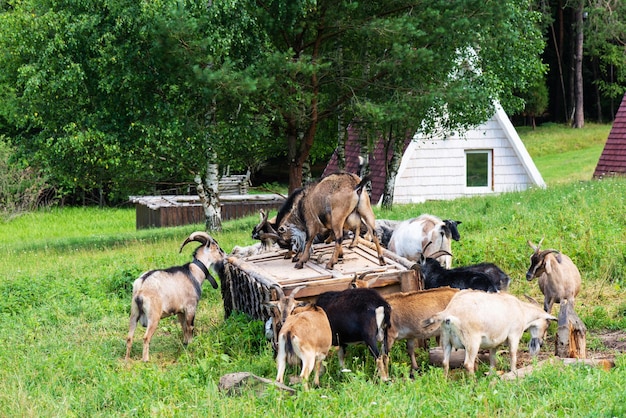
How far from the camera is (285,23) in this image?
18.7 meters

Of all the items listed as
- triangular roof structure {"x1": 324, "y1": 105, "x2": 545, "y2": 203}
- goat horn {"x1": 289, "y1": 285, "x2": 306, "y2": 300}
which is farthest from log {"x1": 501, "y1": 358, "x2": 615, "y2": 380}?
triangular roof structure {"x1": 324, "y1": 105, "x2": 545, "y2": 203}

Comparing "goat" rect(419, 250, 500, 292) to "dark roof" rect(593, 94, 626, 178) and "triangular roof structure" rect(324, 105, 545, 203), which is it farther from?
"dark roof" rect(593, 94, 626, 178)

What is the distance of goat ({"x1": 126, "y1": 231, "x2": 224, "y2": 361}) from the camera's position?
10.0 meters

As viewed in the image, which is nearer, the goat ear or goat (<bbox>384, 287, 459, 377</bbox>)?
goat (<bbox>384, 287, 459, 377</bbox>)

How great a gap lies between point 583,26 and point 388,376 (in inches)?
1584

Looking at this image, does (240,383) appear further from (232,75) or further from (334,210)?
(232,75)

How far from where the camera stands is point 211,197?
21250 millimetres

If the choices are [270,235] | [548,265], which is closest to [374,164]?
[270,235]

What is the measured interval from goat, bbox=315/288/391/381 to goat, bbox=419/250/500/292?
5.53 ft

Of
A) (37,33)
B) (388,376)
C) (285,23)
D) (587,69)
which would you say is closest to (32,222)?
(37,33)

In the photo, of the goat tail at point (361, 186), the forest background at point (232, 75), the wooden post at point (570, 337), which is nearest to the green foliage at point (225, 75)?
the forest background at point (232, 75)

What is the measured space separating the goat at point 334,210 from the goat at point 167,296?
53.8 inches

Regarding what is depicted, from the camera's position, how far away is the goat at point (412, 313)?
8883mm

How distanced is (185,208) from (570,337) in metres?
23.2
